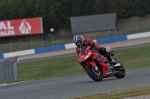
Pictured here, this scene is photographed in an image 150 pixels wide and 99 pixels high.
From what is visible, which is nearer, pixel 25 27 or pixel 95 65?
pixel 95 65

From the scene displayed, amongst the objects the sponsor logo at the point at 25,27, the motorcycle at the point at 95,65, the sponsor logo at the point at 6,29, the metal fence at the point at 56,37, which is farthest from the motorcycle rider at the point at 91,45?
the sponsor logo at the point at 25,27

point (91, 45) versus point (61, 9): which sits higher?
point (61, 9)

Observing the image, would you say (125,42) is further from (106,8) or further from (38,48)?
(106,8)

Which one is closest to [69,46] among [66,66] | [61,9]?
[66,66]

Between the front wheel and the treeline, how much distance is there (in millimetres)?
50305

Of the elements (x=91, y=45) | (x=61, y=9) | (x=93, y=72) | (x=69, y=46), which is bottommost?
(x=69, y=46)

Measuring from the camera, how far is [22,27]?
58438 millimetres

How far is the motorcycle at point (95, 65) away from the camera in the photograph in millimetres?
13148

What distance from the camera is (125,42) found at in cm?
4375

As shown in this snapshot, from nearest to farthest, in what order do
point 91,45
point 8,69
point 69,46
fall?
point 91,45, point 8,69, point 69,46

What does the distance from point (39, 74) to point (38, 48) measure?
16.1 m

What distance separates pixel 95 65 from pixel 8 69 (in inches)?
418

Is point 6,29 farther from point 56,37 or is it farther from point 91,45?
point 91,45

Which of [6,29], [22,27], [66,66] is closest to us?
[66,66]
